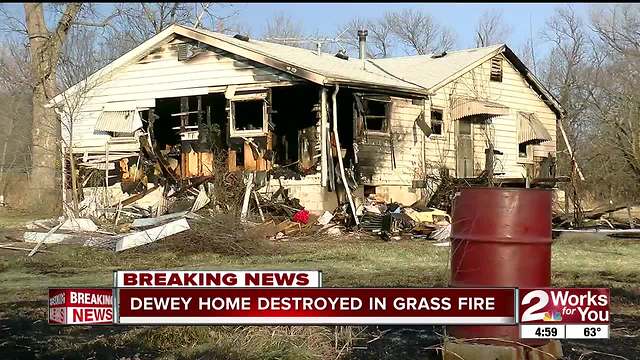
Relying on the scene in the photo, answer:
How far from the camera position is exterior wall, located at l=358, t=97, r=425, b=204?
2283 centimetres

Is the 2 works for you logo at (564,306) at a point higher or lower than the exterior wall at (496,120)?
lower

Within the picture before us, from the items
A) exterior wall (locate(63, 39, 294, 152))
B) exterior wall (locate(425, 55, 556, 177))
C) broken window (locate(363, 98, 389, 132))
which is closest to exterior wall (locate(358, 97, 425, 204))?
broken window (locate(363, 98, 389, 132))

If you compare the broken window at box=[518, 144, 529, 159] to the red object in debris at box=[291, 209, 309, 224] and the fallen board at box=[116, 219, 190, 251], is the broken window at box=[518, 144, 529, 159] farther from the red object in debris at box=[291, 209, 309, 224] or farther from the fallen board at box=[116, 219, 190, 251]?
the fallen board at box=[116, 219, 190, 251]

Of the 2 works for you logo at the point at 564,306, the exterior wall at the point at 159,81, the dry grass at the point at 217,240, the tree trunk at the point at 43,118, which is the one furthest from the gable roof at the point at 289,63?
the 2 works for you logo at the point at 564,306

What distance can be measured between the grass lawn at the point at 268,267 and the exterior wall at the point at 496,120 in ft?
23.5

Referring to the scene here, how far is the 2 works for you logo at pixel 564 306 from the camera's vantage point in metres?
4.33

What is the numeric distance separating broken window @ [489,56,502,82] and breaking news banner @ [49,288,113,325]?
2448 cm

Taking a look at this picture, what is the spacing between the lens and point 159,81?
79.7 ft

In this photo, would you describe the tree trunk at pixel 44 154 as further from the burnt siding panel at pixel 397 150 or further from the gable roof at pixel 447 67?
the burnt siding panel at pixel 397 150

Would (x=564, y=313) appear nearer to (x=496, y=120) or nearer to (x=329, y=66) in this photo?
(x=329, y=66)

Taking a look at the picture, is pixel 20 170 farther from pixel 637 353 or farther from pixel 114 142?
pixel 637 353

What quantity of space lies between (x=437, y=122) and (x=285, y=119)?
4870mm

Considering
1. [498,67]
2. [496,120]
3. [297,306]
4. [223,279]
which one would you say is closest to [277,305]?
[297,306]

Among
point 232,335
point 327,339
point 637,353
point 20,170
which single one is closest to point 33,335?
point 232,335
